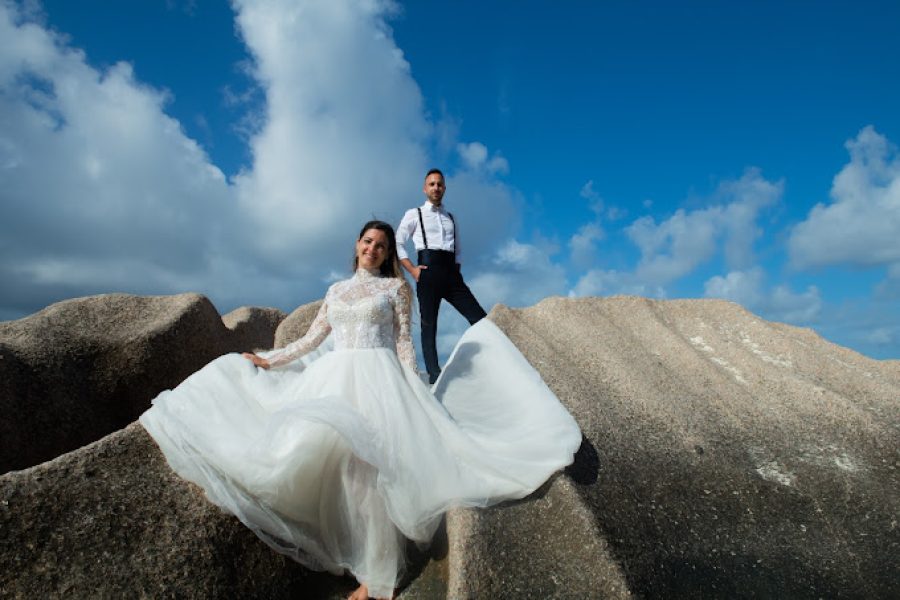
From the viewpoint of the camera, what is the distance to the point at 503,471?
3.30 meters

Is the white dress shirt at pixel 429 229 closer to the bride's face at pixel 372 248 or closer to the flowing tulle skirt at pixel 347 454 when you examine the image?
the bride's face at pixel 372 248

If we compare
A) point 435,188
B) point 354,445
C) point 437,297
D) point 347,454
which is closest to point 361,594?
point 347,454

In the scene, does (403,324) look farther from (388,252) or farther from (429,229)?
(429,229)

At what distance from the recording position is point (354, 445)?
2.92 metres

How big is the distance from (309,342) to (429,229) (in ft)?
6.59

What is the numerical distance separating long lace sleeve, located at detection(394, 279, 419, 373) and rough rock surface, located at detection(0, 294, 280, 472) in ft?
10.7

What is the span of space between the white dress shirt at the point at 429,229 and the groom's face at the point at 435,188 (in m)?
0.05

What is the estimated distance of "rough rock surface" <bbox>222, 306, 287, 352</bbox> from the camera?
738 centimetres

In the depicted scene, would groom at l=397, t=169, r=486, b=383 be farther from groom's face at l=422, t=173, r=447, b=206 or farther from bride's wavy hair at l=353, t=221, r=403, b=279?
bride's wavy hair at l=353, t=221, r=403, b=279

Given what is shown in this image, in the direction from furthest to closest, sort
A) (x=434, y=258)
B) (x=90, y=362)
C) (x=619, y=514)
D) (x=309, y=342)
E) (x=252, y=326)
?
(x=252, y=326) < (x=90, y=362) < (x=434, y=258) < (x=309, y=342) < (x=619, y=514)

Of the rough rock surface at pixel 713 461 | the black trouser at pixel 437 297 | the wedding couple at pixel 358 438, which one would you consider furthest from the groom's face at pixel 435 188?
the wedding couple at pixel 358 438

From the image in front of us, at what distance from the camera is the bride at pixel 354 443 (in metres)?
2.99

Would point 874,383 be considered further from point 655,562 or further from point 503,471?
point 503,471

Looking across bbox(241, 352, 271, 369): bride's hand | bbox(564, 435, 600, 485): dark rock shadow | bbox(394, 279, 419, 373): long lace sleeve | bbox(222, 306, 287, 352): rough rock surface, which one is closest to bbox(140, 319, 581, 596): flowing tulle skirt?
bbox(394, 279, 419, 373): long lace sleeve
